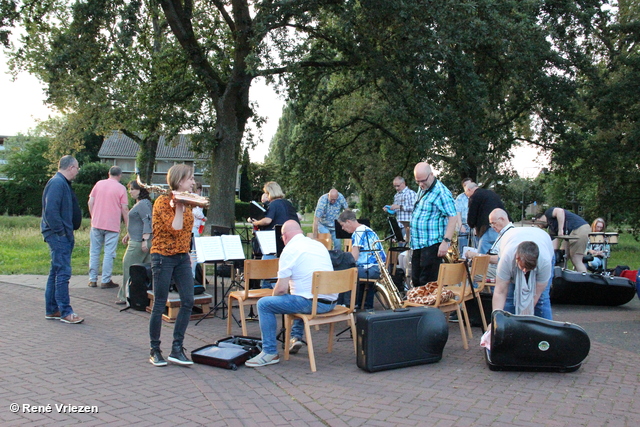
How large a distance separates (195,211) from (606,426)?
6.62 m

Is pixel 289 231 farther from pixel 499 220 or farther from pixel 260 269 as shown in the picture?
pixel 499 220

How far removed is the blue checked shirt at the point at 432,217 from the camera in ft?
22.5

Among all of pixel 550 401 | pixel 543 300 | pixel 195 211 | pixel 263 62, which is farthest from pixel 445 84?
pixel 550 401

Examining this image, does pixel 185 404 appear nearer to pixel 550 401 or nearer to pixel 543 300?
pixel 550 401

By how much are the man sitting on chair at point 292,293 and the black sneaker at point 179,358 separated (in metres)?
0.56

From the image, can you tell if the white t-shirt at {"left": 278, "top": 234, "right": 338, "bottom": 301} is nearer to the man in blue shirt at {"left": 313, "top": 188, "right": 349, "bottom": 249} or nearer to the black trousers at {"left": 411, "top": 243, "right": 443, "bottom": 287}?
the black trousers at {"left": 411, "top": 243, "right": 443, "bottom": 287}

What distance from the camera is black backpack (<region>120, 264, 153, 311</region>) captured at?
743cm

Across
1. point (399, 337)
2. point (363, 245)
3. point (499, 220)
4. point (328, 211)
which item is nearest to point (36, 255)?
point (328, 211)

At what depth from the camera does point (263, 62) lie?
12.2m

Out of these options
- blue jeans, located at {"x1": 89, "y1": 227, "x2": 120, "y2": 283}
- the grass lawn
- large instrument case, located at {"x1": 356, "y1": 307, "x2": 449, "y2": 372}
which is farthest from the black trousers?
the grass lawn

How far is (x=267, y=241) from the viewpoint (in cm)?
742

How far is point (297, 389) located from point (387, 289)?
7.86ft

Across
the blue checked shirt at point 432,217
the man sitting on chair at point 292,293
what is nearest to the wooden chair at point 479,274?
the blue checked shirt at point 432,217

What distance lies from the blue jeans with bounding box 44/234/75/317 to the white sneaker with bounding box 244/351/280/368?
2.86m
